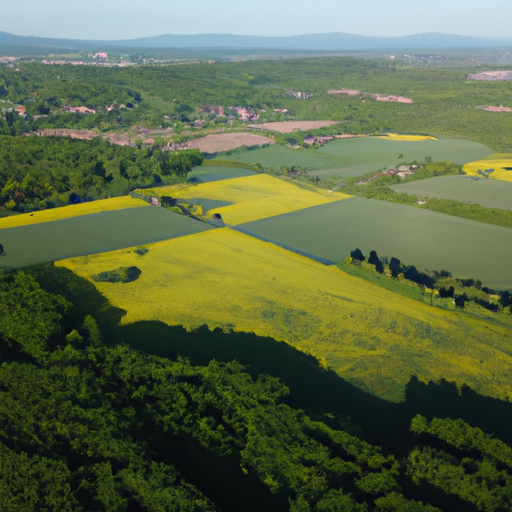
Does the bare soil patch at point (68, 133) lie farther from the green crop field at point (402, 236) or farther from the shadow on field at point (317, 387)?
the shadow on field at point (317, 387)

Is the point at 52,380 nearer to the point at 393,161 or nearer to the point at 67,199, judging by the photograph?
the point at 67,199

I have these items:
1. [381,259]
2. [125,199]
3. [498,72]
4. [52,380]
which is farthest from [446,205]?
[498,72]

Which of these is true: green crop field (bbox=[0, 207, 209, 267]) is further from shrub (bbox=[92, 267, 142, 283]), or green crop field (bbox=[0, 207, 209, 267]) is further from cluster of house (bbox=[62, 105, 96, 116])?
cluster of house (bbox=[62, 105, 96, 116])

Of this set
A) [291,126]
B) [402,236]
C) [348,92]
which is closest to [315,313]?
[402,236]

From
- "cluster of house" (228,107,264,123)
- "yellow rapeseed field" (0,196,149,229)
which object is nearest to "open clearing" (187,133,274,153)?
"cluster of house" (228,107,264,123)

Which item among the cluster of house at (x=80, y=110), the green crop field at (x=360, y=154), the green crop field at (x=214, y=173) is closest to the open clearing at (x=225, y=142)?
the green crop field at (x=360, y=154)

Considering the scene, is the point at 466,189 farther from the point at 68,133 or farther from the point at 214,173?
the point at 68,133
